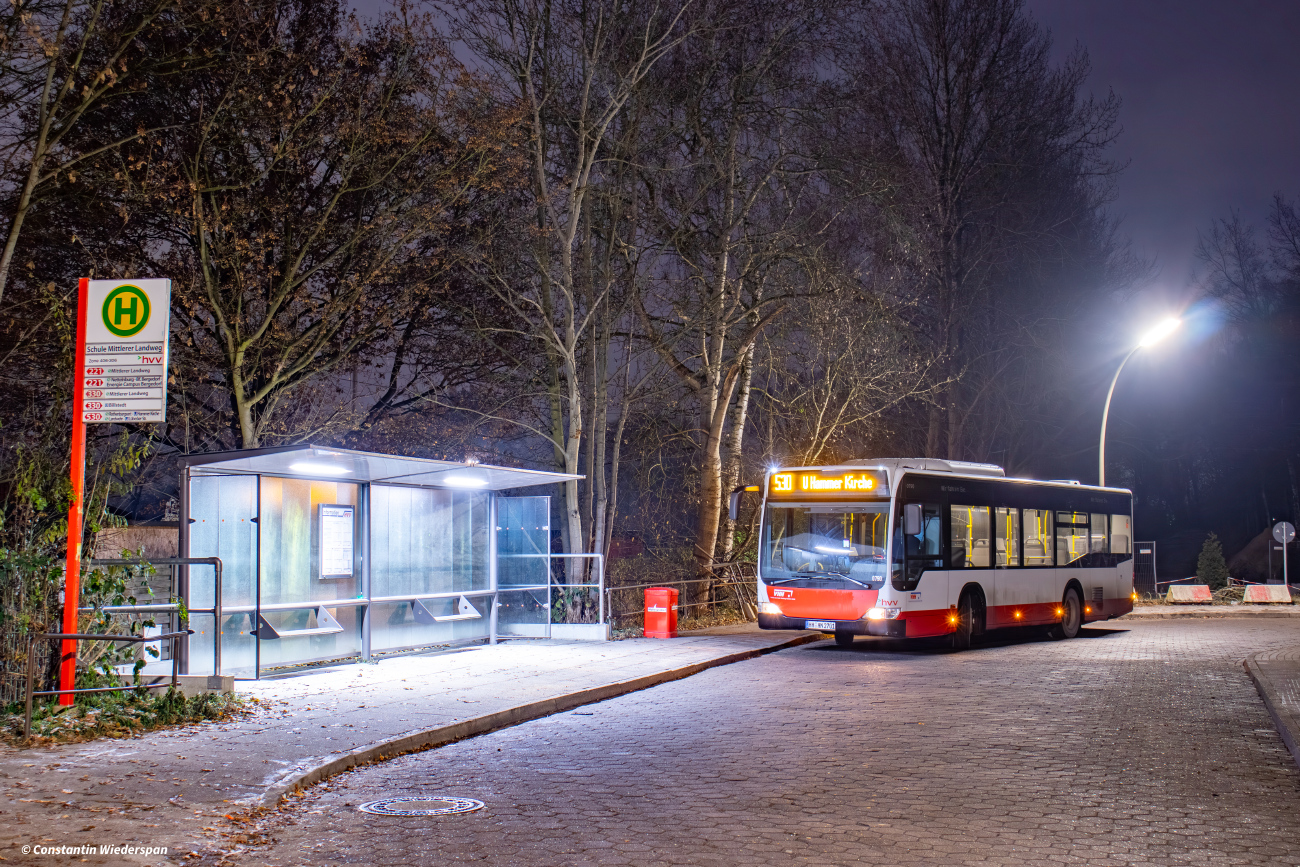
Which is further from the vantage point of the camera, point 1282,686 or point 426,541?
point 426,541

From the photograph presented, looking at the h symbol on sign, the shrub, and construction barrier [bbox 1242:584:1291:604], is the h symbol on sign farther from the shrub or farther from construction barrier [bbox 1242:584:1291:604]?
the shrub

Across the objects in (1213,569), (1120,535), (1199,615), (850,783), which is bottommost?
(1199,615)

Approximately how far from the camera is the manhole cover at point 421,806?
7.31 meters

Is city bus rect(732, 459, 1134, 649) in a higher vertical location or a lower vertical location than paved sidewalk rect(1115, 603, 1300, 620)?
higher

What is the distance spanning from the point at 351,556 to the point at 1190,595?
1139 inches

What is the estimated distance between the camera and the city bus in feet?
58.9

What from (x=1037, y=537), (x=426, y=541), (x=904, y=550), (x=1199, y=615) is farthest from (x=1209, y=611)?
(x=426, y=541)

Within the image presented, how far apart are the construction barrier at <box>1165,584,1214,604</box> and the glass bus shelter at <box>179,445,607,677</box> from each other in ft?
77.8

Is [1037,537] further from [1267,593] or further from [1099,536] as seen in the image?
[1267,593]

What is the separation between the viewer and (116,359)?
34.7 feet

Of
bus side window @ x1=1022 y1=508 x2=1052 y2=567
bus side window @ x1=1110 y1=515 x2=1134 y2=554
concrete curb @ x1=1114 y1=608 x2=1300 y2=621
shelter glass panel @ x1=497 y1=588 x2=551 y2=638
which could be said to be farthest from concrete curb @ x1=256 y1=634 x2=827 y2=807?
concrete curb @ x1=1114 y1=608 x2=1300 y2=621

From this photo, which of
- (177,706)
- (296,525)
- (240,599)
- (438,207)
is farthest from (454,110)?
(177,706)

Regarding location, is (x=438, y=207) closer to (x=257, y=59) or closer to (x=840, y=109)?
(x=257, y=59)

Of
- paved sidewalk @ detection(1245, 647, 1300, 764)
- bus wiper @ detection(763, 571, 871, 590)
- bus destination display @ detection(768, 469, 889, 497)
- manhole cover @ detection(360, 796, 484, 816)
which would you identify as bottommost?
paved sidewalk @ detection(1245, 647, 1300, 764)
